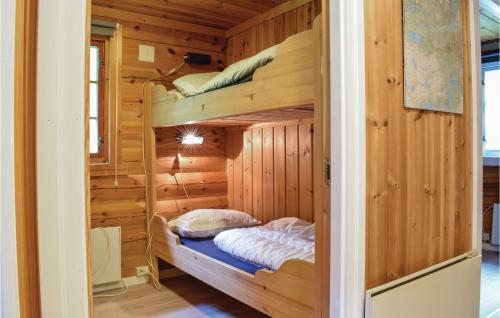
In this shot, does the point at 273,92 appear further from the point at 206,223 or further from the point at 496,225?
the point at 496,225

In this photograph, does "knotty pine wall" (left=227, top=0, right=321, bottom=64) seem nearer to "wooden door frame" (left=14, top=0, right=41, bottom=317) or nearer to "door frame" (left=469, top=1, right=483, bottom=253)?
"door frame" (left=469, top=1, right=483, bottom=253)

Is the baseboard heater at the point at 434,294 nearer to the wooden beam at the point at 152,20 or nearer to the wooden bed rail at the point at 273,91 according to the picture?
the wooden bed rail at the point at 273,91

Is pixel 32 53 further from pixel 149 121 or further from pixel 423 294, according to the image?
pixel 149 121

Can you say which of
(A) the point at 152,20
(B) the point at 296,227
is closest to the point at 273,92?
(B) the point at 296,227

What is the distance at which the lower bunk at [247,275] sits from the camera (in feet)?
5.43

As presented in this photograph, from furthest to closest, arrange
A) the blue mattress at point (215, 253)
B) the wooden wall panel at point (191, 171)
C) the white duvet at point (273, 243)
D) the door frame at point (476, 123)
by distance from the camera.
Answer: the wooden wall panel at point (191, 171), the blue mattress at point (215, 253), the white duvet at point (273, 243), the door frame at point (476, 123)

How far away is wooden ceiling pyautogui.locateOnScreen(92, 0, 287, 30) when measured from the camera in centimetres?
296

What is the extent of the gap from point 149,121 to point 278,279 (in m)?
1.85

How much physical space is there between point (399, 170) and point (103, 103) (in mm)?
2417

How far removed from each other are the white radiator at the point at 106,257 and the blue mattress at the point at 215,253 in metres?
0.55

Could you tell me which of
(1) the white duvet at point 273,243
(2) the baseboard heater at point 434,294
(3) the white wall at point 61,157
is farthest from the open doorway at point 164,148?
(3) the white wall at point 61,157

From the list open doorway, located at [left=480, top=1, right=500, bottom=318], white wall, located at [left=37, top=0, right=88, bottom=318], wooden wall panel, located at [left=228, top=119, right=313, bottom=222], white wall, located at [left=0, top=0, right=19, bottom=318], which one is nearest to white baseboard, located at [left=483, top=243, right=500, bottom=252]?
open doorway, located at [left=480, top=1, right=500, bottom=318]

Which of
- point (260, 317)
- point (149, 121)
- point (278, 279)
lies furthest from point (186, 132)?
point (278, 279)

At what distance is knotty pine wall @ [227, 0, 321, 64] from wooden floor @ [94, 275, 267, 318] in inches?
82.7
